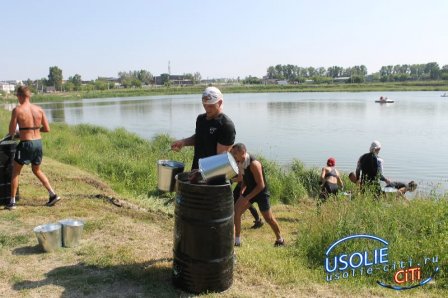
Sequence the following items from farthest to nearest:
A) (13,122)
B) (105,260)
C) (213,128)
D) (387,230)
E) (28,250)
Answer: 1. (13,122)
2. (387,230)
3. (28,250)
4. (105,260)
5. (213,128)

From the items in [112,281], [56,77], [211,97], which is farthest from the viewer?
[56,77]

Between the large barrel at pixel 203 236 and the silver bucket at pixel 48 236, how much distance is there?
1.71 metres

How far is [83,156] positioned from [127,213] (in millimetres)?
6859

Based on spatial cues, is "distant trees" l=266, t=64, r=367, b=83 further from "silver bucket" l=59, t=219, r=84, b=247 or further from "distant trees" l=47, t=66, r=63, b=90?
"silver bucket" l=59, t=219, r=84, b=247

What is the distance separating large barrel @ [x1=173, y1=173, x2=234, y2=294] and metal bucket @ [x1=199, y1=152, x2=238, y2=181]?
116 mm

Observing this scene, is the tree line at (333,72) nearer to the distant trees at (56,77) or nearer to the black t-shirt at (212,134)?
the distant trees at (56,77)

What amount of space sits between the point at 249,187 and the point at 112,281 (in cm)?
240

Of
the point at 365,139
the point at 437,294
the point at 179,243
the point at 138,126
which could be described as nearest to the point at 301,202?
the point at 437,294

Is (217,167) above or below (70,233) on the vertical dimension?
above

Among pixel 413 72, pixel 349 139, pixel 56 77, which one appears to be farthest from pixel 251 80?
pixel 349 139

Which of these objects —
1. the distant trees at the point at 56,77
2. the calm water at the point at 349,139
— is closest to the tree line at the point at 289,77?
the distant trees at the point at 56,77

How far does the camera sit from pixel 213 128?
4199 mm

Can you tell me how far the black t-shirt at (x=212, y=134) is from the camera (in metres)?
4.14

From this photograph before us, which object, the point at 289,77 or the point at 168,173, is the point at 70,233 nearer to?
the point at 168,173
